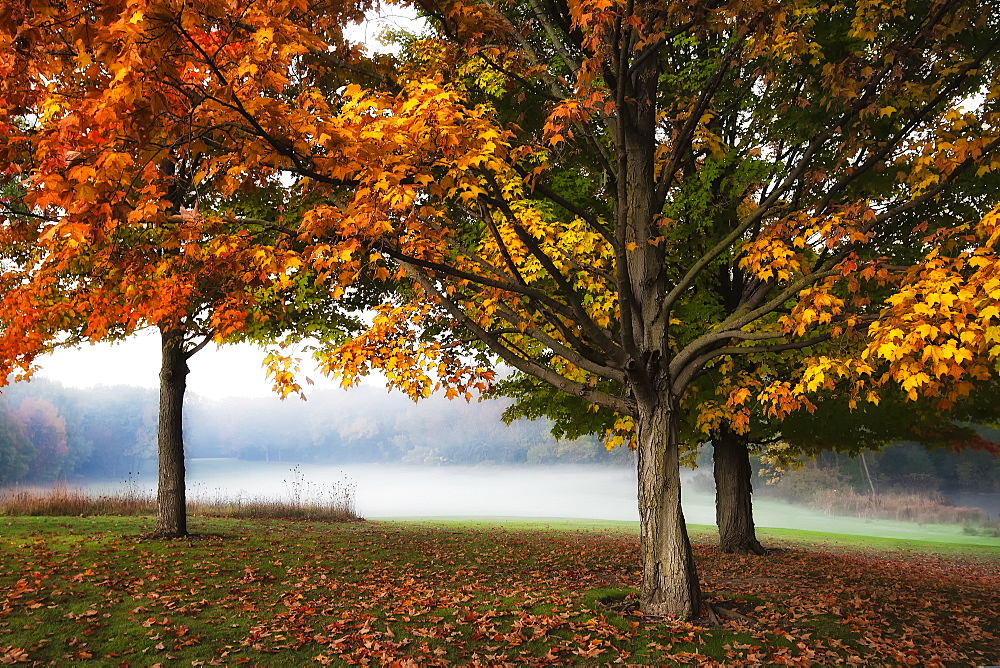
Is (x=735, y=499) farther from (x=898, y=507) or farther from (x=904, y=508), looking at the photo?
(x=898, y=507)

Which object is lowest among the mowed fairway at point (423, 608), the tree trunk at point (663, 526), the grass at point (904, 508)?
the grass at point (904, 508)

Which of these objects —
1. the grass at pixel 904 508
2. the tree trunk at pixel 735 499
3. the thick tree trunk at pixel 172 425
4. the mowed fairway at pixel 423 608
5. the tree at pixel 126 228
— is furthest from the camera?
the grass at pixel 904 508

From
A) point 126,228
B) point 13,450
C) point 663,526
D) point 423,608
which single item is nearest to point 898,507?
point 663,526

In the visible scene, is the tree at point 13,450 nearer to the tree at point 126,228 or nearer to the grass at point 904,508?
the tree at point 126,228

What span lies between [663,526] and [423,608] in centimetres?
311

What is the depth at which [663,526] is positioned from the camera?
7859 mm

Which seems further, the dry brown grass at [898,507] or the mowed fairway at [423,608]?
the dry brown grass at [898,507]

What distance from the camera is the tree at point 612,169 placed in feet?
17.2

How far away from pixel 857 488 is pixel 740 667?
4329cm

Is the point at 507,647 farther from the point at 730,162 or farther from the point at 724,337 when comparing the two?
the point at 730,162

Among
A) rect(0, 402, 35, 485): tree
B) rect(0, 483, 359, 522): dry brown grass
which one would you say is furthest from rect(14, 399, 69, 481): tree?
rect(0, 483, 359, 522): dry brown grass

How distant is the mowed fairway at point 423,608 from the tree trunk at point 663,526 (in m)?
0.30

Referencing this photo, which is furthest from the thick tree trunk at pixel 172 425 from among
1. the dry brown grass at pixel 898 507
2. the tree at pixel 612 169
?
the dry brown grass at pixel 898 507

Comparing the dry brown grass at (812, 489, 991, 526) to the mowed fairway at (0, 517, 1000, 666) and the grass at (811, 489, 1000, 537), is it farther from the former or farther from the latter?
the mowed fairway at (0, 517, 1000, 666)
